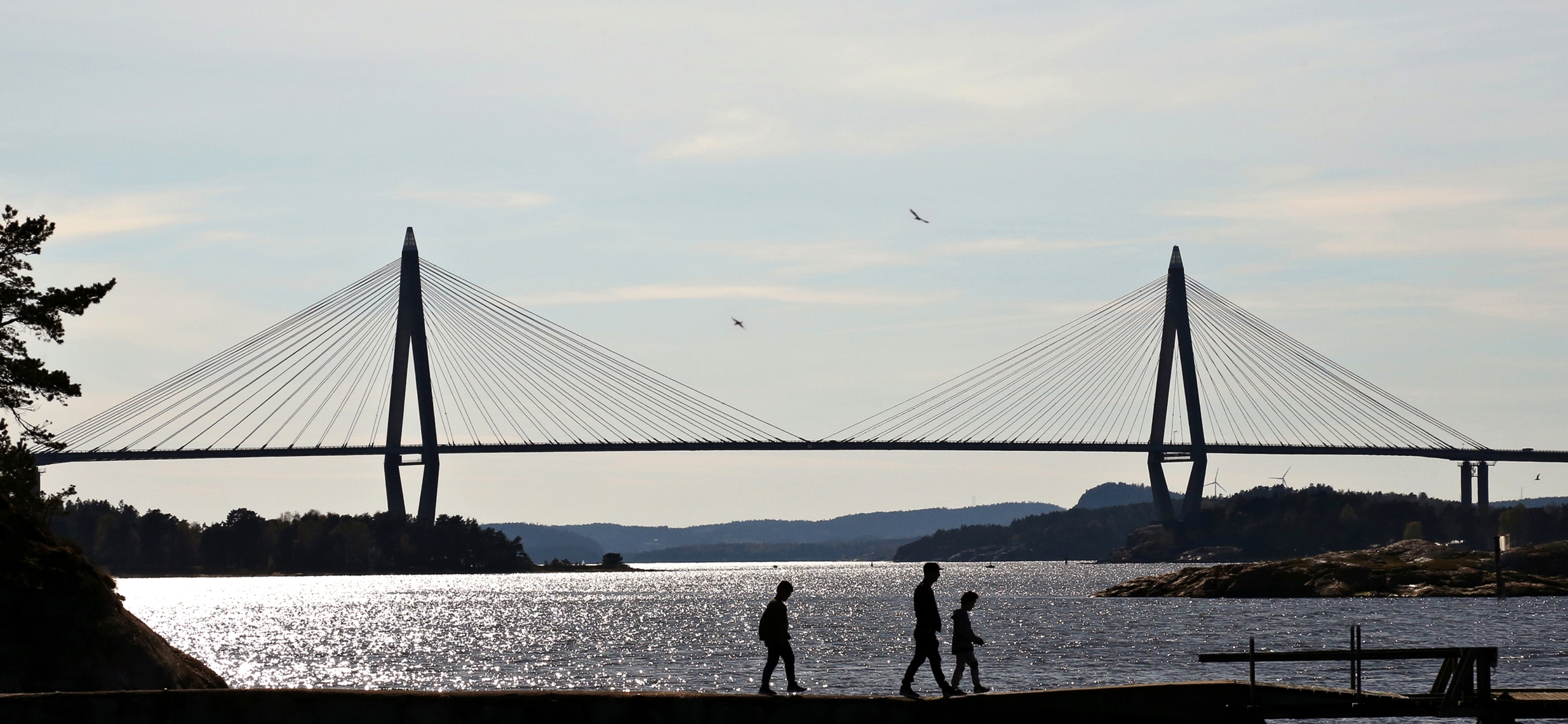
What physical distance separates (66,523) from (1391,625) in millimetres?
149284

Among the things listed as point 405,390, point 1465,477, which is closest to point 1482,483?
point 1465,477

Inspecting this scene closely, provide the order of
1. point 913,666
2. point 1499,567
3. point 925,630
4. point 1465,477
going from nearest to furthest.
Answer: point 913,666 → point 925,630 → point 1499,567 → point 1465,477

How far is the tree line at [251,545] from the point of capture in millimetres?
180875

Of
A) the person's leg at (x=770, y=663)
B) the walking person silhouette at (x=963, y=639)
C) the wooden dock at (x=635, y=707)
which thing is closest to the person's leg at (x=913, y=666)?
the walking person silhouette at (x=963, y=639)

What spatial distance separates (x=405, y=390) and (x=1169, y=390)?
60.0m

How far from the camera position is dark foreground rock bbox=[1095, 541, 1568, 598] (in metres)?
111

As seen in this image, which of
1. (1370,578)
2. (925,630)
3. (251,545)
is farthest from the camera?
(251,545)

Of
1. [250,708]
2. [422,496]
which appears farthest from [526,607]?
[250,708]

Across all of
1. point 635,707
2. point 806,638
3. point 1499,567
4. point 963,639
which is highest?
point 1499,567

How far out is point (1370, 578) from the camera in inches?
4424

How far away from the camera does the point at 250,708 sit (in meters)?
19.6

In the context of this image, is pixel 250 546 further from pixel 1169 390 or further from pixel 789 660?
pixel 789 660

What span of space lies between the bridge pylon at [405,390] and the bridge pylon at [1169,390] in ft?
189

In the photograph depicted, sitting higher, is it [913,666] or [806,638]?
[913,666]
